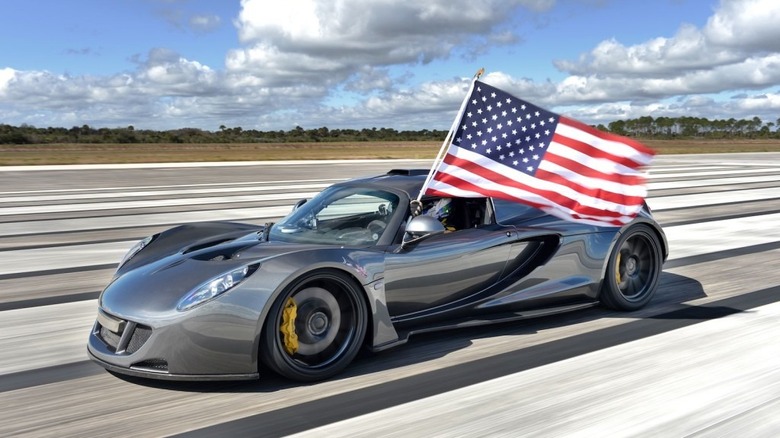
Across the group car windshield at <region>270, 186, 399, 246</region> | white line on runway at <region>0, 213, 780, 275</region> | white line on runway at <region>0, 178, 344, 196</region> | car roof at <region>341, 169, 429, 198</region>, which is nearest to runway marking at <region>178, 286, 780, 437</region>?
car windshield at <region>270, 186, 399, 246</region>

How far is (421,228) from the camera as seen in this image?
457 centimetres

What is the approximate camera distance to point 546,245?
5.46 metres

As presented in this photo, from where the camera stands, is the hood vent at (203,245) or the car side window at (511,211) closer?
the hood vent at (203,245)

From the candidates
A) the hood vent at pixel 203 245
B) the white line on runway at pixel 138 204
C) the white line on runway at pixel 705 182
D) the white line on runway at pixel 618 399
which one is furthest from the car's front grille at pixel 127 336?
the white line on runway at pixel 705 182

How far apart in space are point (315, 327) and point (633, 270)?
3.01 metres

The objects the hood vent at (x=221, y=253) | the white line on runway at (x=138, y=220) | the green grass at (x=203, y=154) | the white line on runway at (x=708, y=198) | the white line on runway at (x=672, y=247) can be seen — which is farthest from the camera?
the green grass at (x=203, y=154)

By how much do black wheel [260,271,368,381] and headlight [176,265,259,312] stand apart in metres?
0.24

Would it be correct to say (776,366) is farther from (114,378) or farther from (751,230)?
(751,230)

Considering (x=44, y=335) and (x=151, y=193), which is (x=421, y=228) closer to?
(x=44, y=335)

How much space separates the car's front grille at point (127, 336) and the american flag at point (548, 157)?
246cm

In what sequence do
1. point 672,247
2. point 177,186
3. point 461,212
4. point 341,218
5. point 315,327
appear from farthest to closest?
point 177,186
point 672,247
point 461,212
point 341,218
point 315,327

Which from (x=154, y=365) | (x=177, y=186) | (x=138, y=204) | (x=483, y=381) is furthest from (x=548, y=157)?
(x=177, y=186)

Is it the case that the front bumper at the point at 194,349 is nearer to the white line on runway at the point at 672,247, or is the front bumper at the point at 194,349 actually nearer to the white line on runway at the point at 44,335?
the white line on runway at the point at 44,335

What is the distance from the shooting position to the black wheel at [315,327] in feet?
13.4
